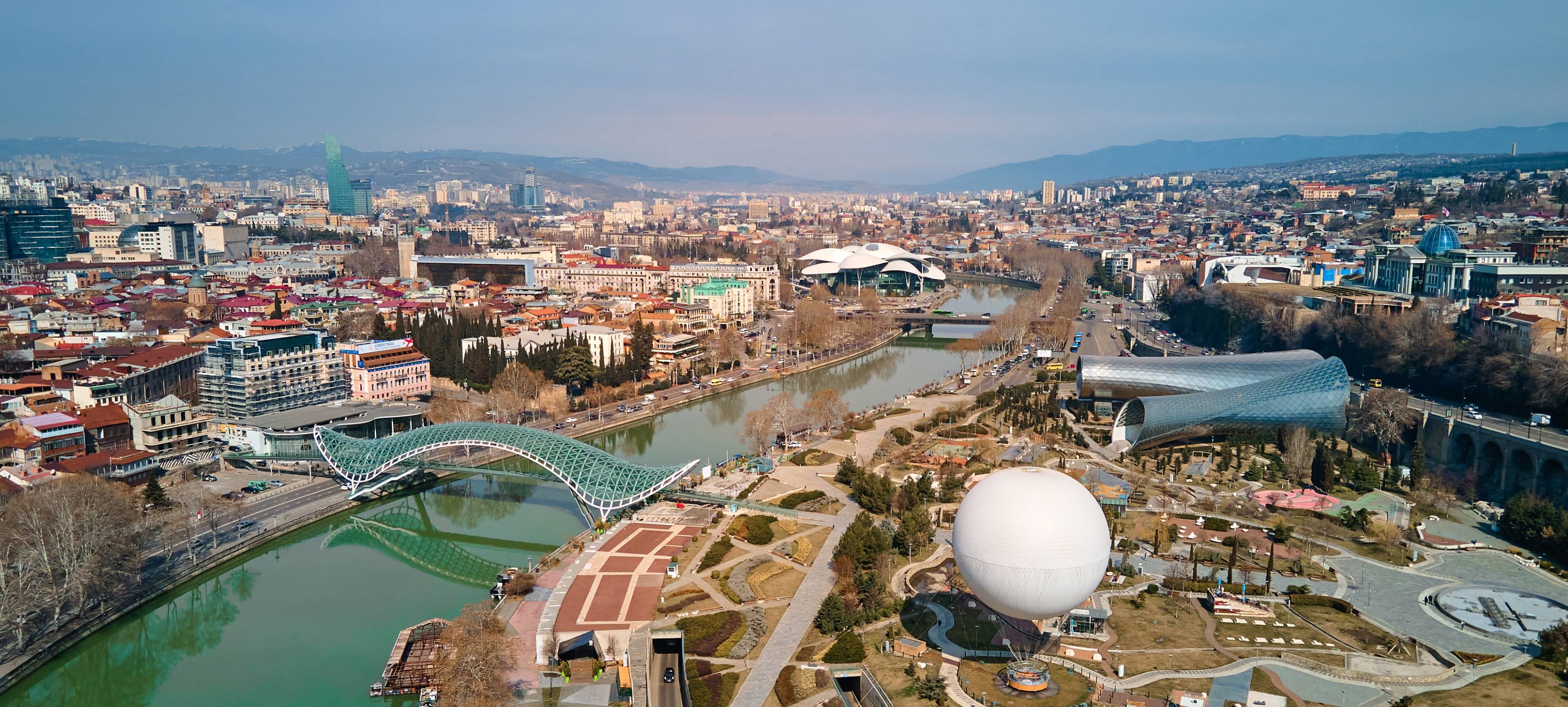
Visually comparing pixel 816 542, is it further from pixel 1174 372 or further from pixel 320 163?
pixel 320 163

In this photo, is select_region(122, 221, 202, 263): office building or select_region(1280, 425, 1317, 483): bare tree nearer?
select_region(1280, 425, 1317, 483): bare tree

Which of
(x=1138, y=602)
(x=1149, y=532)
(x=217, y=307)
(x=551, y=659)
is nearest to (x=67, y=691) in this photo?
(x=551, y=659)

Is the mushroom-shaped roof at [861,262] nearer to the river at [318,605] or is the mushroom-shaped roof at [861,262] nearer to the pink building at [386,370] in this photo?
the pink building at [386,370]

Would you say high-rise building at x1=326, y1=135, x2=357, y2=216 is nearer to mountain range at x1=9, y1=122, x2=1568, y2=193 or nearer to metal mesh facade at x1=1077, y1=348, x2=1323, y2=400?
mountain range at x1=9, y1=122, x2=1568, y2=193

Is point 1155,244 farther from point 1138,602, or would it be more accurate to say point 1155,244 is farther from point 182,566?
point 182,566

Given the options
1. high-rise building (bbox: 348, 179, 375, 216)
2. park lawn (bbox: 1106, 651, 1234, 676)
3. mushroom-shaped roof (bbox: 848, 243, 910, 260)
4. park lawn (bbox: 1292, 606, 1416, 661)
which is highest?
high-rise building (bbox: 348, 179, 375, 216)

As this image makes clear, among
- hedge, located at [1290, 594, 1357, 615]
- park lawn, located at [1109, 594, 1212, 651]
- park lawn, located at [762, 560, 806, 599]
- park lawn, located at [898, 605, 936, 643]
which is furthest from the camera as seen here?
park lawn, located at [762, 560, 806, 599]

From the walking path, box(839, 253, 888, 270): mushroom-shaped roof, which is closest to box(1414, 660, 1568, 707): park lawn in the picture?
the walking path

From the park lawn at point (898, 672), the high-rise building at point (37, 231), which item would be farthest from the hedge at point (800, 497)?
the high-rise building at point (37, 231)
